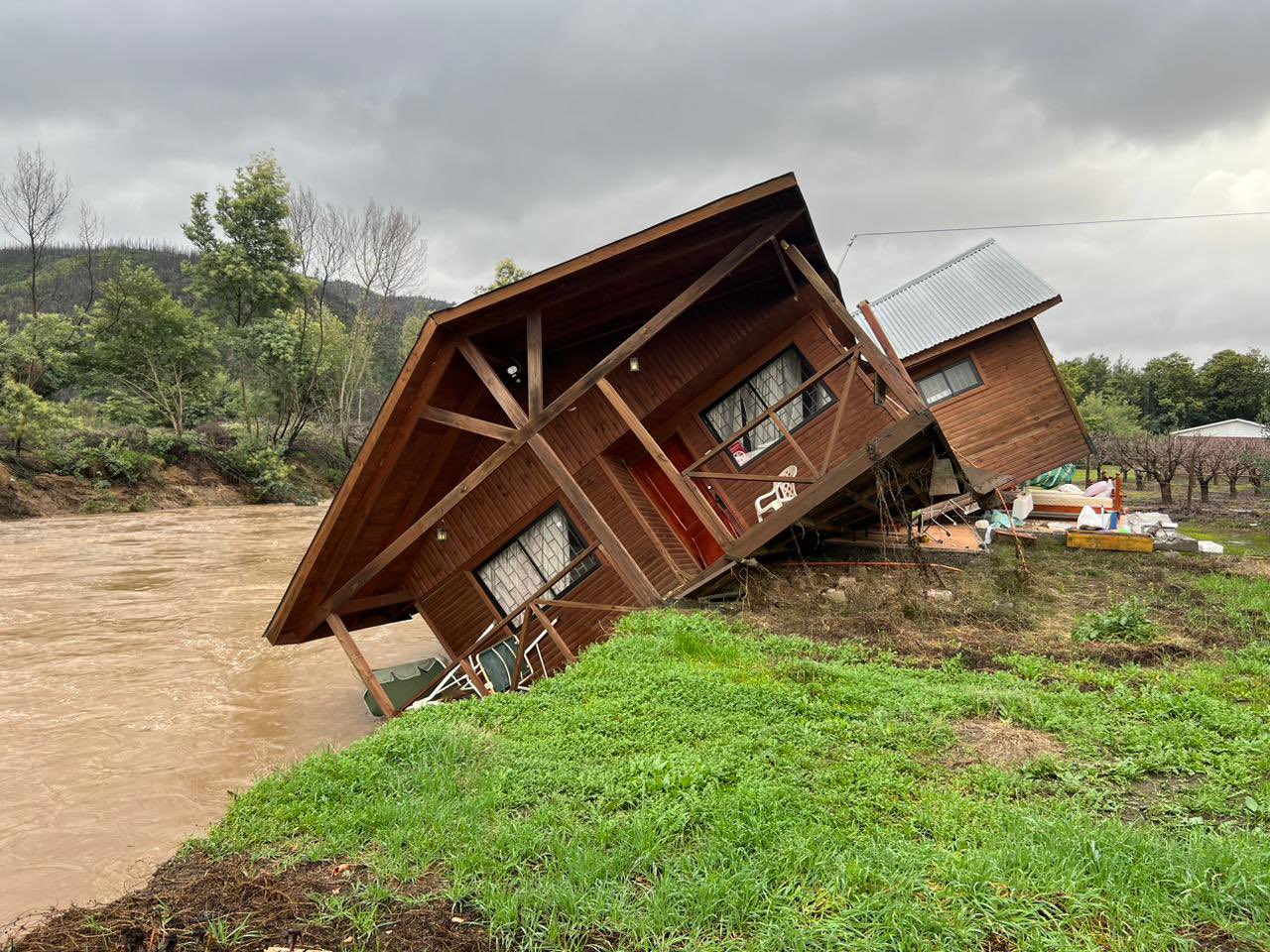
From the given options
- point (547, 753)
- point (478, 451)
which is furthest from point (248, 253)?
point (547, 753)

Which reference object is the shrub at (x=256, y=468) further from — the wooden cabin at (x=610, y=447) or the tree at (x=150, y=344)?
the wooden cabin at (x=610, y=447)

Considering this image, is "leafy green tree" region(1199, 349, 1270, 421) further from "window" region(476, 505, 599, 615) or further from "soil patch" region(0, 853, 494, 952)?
"soil patch" region(0, 853, 494, 952)

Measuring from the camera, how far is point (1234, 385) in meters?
51.2

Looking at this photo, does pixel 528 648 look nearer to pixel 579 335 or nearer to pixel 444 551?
pixel 444 551

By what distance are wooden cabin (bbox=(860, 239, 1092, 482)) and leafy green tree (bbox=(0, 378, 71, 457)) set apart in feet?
100

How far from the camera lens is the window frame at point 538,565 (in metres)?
8.38

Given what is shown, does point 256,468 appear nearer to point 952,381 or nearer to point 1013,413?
point 952,381

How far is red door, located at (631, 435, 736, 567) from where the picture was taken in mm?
9281

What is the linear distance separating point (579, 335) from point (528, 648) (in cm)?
397

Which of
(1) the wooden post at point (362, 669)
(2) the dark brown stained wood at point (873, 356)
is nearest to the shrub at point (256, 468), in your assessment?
(1) the wooden post at point (362, 669)

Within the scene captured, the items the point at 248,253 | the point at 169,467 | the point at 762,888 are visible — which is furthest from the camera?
the point at 248,253

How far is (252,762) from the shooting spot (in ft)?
25.5

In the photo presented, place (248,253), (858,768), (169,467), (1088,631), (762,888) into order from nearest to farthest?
1. (762,888)
2. (858,768)
3. (1088,631)
4. (169,467)
5. (248,253)

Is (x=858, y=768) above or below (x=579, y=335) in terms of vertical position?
below
